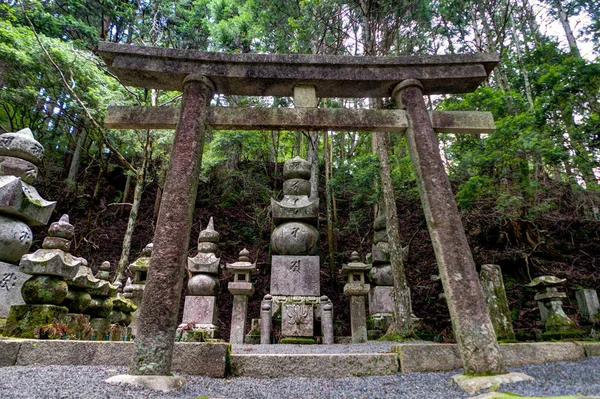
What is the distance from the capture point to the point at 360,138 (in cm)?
1683

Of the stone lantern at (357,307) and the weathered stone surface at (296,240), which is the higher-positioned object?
the weathered stone surface at (296,240)

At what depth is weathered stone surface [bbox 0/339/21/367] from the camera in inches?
122

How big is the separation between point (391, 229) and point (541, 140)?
13.4 feet

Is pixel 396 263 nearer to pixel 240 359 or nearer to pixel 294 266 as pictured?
pixel 294 266

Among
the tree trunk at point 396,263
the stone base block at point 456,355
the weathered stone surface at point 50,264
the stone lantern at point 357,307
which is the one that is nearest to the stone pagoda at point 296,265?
the stone lantern at point 357,307

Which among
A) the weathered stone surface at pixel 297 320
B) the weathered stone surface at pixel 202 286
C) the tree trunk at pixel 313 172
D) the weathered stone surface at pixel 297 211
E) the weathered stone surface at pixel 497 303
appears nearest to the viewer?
the weathered stone surface at pixel 497 303

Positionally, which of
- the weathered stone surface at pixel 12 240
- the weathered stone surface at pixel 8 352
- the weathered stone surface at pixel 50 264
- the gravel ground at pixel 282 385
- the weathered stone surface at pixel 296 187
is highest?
the weathered stone surface at pixel 296 187

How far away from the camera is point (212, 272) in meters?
6.82

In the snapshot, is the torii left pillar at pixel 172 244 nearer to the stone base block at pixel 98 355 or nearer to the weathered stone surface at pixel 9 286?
the stone base block at pixel 98 355

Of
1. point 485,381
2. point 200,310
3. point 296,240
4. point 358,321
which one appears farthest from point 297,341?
point 485,381

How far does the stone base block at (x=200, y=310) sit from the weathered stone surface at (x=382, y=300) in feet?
12.8

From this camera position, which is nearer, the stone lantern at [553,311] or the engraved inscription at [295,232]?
the stone lantern at [553,311]

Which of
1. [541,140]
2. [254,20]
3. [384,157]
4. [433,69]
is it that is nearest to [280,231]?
[384,157]

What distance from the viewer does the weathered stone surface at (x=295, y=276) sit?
6730 mm
